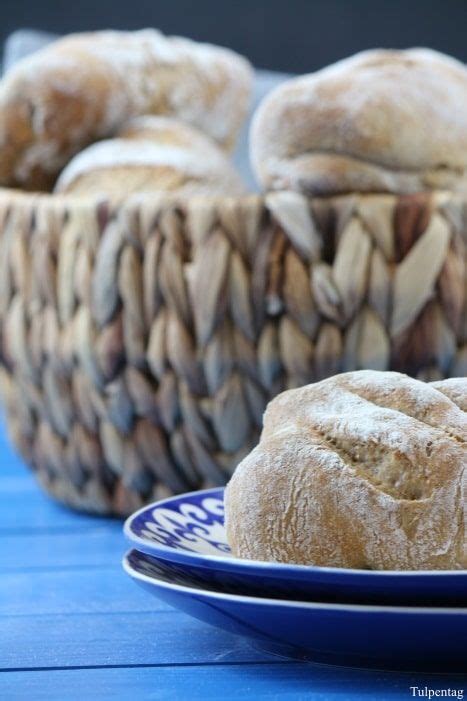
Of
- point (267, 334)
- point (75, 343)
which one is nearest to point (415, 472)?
point (267, 334)

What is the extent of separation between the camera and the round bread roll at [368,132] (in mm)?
861

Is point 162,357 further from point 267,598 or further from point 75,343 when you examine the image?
point 267,598

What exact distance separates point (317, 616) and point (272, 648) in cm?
9

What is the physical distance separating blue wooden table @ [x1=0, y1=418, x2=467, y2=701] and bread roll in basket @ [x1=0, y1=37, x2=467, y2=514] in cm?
13

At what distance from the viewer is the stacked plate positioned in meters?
0.48

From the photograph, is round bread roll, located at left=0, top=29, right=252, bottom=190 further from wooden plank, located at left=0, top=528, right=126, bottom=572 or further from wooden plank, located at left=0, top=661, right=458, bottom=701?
wooden plank, located at left=0, top=661, right=458, bottom=701

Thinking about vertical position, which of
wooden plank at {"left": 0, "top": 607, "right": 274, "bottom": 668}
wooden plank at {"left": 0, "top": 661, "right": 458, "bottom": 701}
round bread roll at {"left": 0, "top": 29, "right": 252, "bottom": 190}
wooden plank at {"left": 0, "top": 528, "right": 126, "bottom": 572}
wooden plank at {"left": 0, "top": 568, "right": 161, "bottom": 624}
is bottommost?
wooden plank at {"left": 0, "top": 528, "right": 126, "bottom": 572}

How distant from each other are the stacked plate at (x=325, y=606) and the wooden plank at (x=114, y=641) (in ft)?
0.12

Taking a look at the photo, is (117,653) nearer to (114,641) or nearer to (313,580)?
(114,641)

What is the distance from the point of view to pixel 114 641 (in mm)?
622

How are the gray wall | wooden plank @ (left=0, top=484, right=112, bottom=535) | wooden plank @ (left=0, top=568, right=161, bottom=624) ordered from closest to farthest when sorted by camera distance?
1. wooden plank @ (left=0, top=568, right=161, bottom=624)
2. wooden plank @ (left=0, top=484, right=112, bottom=535)
3. the gray wall

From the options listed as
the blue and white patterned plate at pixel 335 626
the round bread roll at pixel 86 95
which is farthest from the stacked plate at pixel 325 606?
the round bread roll at pixel 86 95

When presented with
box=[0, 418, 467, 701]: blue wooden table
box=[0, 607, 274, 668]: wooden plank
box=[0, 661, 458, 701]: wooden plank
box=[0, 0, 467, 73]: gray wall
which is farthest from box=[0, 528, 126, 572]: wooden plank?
box=[0, 0, 467, 73]: gray wall

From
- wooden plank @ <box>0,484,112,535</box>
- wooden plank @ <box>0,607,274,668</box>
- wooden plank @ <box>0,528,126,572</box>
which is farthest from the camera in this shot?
wooden plank @ <box>0,484,112,535</box>
